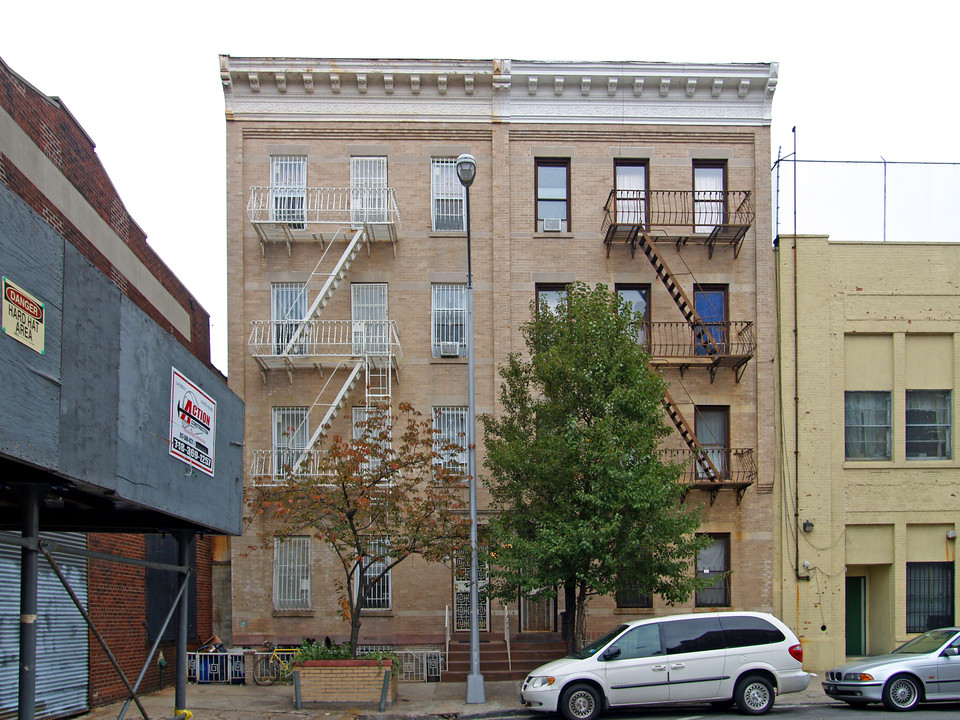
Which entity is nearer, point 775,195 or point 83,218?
point 83,218

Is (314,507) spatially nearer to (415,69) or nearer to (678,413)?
(678,413)

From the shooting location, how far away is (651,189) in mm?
24766

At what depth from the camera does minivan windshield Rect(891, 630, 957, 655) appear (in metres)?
16.4

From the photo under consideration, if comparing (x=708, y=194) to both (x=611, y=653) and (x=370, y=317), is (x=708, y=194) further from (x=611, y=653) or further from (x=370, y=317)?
(x=611, y=653)

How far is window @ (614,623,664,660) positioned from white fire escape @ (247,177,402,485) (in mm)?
9238

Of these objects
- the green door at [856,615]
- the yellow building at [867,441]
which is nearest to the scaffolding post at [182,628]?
the yellow building at [867,441]

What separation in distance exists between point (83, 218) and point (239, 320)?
23.7 ft

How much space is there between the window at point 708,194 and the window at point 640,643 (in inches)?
477

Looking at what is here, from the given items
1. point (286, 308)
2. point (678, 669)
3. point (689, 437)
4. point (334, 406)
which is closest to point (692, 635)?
point (678, 669)

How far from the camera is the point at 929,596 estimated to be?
2414 centimetres

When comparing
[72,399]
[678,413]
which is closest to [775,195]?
[678,413]

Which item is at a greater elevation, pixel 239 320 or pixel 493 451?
pixel 239 320

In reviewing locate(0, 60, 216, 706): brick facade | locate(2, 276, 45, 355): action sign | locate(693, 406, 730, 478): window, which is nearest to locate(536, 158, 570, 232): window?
locate(693, 406, 730, 478): window

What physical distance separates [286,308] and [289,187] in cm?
321
